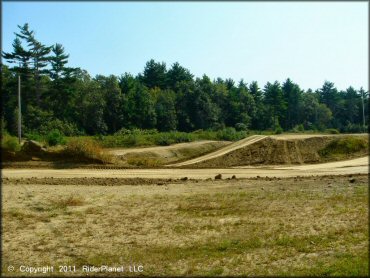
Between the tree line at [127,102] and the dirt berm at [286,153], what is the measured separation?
15134 millimetres

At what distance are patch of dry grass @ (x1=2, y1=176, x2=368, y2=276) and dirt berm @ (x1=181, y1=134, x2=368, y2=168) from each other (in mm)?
12875

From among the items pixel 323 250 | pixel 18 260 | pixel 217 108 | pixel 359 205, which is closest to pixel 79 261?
pixel 18 260

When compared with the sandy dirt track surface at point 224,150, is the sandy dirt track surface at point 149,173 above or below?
below

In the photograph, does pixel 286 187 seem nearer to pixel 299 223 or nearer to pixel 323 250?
pixel 299 223

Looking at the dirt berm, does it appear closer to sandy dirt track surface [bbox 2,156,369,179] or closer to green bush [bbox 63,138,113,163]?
sandy dirt track surface [bbox 2,156,369,179]

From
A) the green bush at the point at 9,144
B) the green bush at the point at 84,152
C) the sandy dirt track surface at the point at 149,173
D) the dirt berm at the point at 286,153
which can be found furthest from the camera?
the dirt berm at the point at 286,153

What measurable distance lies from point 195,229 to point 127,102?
43804 mm

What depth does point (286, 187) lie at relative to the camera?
15.9 meters

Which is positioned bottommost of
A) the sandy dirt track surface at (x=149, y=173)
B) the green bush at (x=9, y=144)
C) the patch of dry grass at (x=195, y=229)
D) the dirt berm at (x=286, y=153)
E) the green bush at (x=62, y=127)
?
the patch of dry grass at (x=195, y=229)

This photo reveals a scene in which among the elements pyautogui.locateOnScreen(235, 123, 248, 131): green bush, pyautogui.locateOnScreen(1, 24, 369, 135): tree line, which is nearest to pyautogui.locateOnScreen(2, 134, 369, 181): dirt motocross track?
pyautogui.locateOnScreen(1, 24, 369, 135): tree line

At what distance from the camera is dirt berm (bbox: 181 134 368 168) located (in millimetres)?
28547

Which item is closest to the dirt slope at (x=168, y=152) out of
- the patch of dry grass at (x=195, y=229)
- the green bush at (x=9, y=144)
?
the green bush at (x=9, y=144)

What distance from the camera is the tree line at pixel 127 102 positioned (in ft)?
144

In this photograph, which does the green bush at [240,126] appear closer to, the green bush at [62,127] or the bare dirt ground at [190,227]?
the green bush at [62,127]
